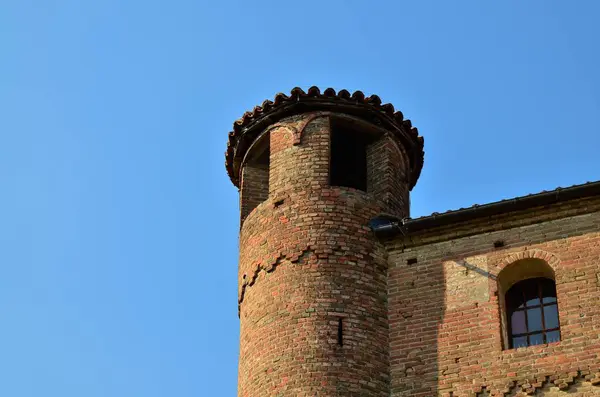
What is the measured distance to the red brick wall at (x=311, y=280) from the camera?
63.0ft

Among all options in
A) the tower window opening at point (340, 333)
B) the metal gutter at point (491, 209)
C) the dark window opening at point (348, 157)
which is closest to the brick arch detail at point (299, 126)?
→ the dark window opening at point (348, 157)

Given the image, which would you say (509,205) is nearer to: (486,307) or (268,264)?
(486,307)

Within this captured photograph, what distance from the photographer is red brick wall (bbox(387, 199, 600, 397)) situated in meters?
18.4

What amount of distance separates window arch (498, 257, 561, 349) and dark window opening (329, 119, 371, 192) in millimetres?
3846

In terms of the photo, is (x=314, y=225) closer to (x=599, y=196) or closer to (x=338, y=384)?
(x=338, y=384)

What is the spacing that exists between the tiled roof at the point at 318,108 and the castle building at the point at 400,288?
54 millimetres

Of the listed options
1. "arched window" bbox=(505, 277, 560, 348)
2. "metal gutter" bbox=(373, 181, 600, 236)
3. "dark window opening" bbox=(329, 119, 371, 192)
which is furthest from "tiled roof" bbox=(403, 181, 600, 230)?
"dark window opening" bbox=(329, 119, 371, 192)

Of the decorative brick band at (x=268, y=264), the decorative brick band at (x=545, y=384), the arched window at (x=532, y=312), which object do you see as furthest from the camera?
the decorative brick band at (x=268, y=264)

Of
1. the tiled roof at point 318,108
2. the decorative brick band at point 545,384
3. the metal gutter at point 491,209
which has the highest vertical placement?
the tiled roof at point 318,108

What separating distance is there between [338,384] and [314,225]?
298cm

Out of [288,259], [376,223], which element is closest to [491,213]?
[376,223]

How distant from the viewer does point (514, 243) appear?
19953mm

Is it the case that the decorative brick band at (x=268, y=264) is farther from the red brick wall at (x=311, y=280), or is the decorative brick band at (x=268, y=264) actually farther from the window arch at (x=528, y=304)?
the window arch at (x=528, y=304)

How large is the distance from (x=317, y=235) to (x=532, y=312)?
3.58 m
